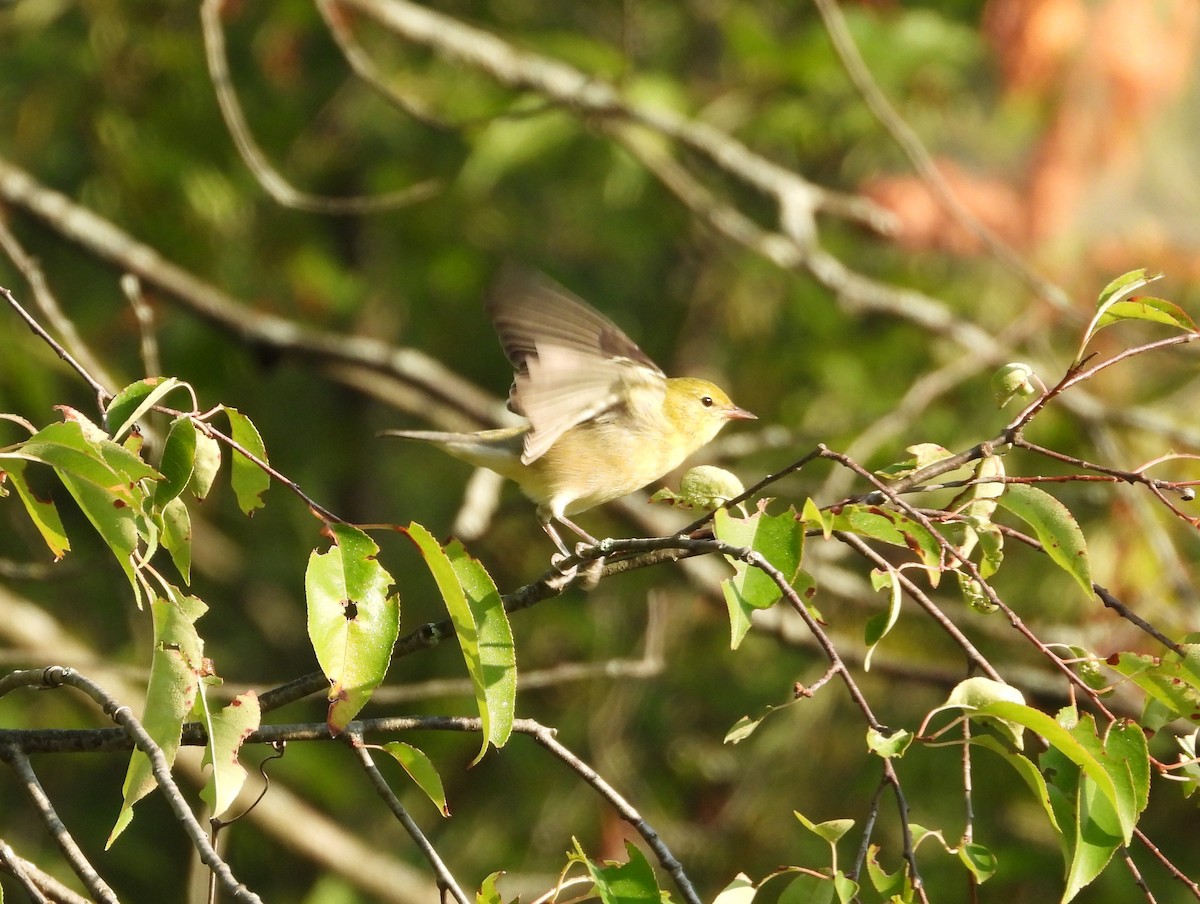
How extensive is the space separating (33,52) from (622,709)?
12.4ft

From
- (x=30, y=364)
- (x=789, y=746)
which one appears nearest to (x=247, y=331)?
(x=30, y=364)

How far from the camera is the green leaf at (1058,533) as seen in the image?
150cm

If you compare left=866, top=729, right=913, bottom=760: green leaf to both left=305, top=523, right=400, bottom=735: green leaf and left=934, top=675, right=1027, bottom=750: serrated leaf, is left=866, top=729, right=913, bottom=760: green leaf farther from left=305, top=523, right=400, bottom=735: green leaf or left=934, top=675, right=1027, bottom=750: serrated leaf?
left=305, top=523, right=400, bottom=735: green leaf

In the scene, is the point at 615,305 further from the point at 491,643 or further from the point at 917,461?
the point at 491,643

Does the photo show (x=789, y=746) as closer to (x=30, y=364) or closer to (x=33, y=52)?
(x=30, y=364)

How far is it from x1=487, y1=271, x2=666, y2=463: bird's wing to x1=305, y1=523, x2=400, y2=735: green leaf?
3.06ft

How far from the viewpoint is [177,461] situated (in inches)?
57.9

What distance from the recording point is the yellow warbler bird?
263cm

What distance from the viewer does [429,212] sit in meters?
6.60

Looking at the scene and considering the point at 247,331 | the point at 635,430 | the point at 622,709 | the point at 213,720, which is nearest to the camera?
the point at 213,720

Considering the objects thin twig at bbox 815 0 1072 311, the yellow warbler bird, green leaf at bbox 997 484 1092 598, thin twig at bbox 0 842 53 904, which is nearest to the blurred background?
thin twig at bbox 815 0 1072 311

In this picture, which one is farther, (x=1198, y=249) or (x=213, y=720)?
(x=1198, y=249)

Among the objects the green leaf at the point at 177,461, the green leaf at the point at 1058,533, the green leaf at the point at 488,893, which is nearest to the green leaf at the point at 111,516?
the green leaf at the point at 177,461

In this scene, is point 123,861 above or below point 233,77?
Answer: below
